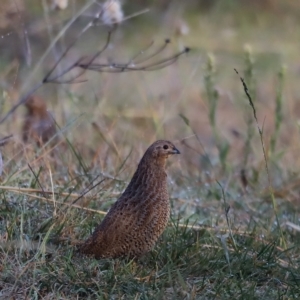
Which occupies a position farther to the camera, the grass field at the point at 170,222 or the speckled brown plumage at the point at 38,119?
the speckled brown plumage at the point at 38,119

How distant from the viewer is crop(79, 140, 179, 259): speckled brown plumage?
3760 mm

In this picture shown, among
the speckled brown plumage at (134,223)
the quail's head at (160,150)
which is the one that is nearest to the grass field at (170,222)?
the speckled brown plumage at (134,223)

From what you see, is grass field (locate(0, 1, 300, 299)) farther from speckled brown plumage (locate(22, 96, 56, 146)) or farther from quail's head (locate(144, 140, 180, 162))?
quail's head (locate(144, 140, 180, 162))

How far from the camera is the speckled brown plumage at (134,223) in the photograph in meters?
3.76

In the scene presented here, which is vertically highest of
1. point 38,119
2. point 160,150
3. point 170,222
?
point 160,150

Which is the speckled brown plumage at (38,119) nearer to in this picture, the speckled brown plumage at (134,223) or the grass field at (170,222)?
the grass field at (170,222)

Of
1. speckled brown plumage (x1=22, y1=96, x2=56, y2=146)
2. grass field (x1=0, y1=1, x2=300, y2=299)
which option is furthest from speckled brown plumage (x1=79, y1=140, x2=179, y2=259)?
speckled brown plumage (x1=22, y1=96, x2=56, y2=146)

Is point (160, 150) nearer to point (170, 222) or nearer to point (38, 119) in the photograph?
point (170, 222)

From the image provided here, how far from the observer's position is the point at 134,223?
3791 mm

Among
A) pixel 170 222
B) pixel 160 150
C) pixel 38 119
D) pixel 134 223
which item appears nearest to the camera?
pixel 134 223

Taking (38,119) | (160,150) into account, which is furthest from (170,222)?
(38,119)

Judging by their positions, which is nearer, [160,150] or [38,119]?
[160,150]

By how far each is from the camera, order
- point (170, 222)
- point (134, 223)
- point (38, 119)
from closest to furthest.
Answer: point (134, 223) → point (170, 222) → point (38, 119)

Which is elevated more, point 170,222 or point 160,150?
point 160,150
